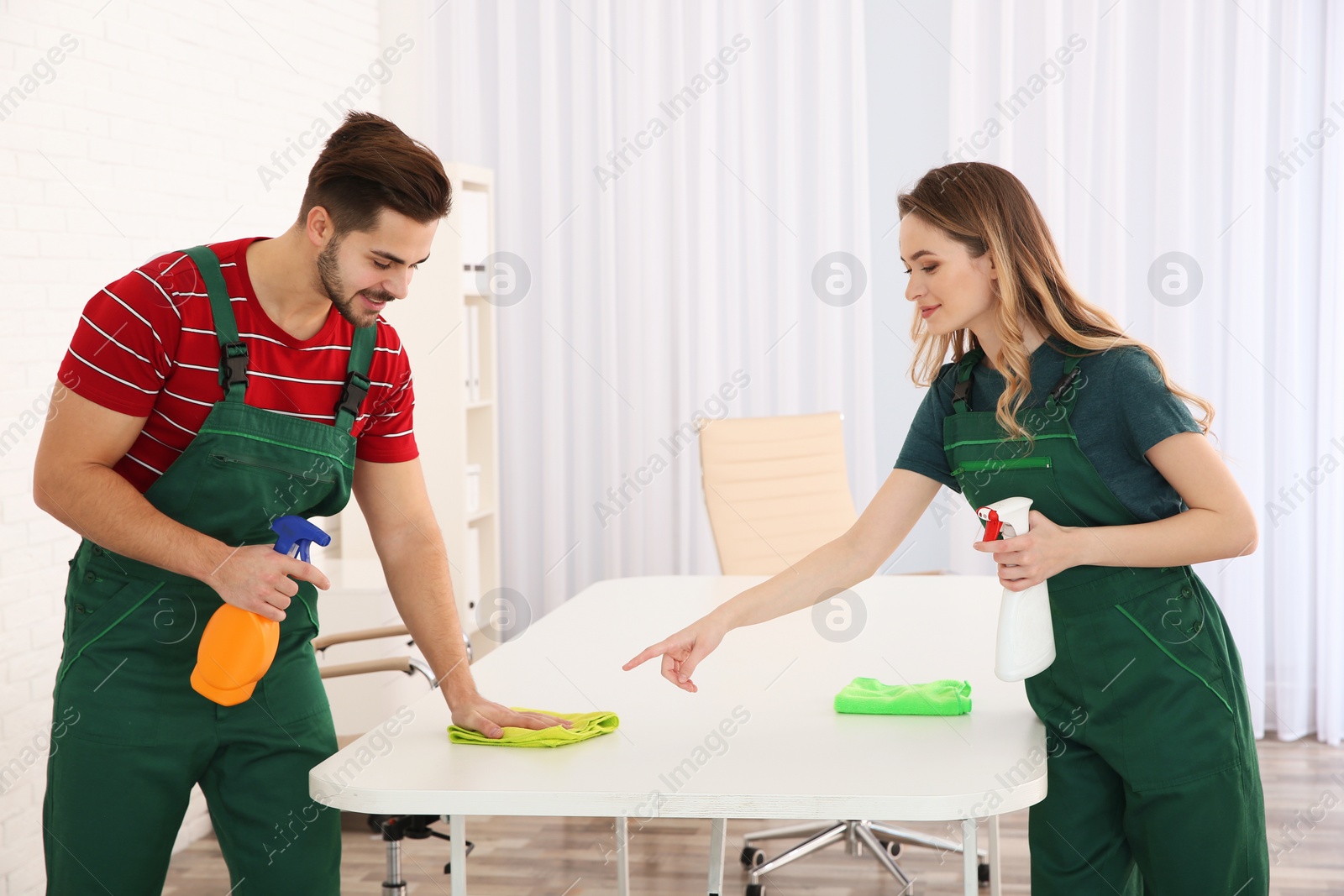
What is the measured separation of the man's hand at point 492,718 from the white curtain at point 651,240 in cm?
286

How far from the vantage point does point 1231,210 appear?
13.7ft

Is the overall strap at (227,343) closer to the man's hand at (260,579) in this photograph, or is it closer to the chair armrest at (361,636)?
the man's hand at (260,579)

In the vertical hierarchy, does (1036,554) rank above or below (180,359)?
below

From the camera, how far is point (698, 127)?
4.52m

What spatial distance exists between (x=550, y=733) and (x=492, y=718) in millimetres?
106

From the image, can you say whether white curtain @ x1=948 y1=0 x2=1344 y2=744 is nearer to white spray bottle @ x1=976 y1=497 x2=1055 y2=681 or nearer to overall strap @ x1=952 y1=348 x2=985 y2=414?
overall strap @ x1=952 y1=348 x2=985 y2=414

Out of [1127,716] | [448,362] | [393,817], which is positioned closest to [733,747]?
[1127,716]

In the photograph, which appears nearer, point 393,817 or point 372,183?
point 372,183

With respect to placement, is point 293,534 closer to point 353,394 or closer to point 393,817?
point 353,394

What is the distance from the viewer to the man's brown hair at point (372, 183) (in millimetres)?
1683

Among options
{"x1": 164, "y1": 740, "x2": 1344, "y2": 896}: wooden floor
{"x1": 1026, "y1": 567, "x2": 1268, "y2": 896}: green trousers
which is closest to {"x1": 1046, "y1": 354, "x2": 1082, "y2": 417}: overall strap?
{"x1": 1026, "y1": 567, "x2": 1268, "y2": 896}: green trousers

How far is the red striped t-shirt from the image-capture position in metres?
1.58

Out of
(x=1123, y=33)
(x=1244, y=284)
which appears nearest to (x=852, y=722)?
(x=1244, y=284)

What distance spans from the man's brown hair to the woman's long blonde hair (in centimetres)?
70
